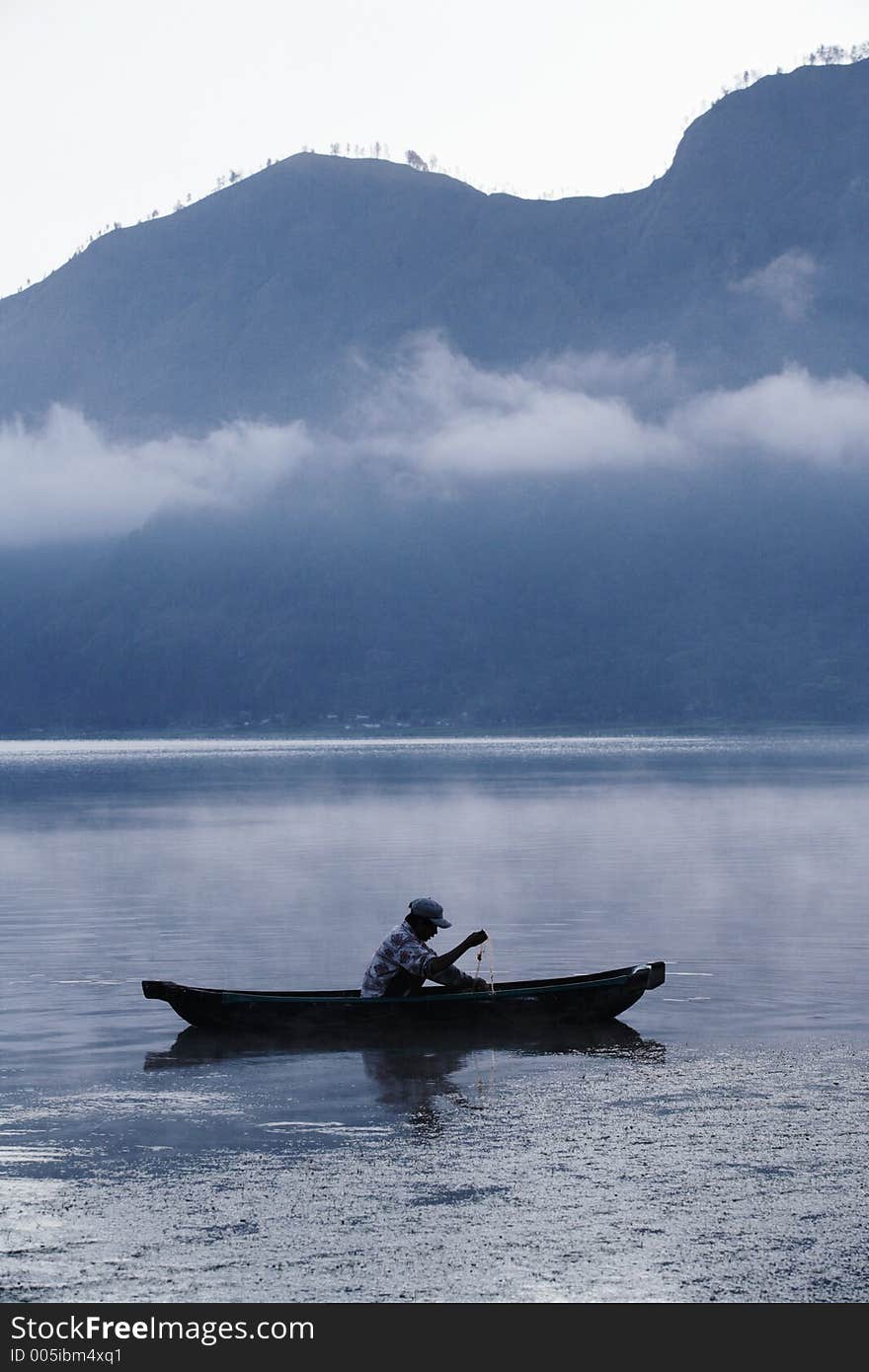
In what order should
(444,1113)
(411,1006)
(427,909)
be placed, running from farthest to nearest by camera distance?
(411,1006)
(427,909)
(444,1113)

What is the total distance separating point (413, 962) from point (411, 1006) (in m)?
0.75

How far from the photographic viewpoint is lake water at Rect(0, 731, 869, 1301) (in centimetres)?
1611

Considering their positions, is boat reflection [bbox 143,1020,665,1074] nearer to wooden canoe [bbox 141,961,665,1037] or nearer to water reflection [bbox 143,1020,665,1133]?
water reflection [bbox 143,1020,665,1133]

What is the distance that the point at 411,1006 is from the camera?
2788cm

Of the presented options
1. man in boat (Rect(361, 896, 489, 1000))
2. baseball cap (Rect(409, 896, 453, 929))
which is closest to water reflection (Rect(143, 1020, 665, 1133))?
man in boat (Rect(361, 896, 489, 1000))

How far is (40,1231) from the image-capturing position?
56.2ft

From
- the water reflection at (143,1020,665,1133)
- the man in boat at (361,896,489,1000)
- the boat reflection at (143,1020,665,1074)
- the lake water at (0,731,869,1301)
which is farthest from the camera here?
the man in boat at (361,896,489,1000)

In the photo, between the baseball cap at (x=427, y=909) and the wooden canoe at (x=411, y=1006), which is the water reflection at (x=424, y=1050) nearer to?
the wooden canoe at (x=411, y=1006)

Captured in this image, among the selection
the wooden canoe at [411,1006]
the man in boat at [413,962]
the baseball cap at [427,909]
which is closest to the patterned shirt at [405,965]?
the man in boat at [413,962]

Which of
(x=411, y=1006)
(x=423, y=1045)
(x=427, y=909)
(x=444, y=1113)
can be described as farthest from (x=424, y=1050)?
(x=444, y=1113)

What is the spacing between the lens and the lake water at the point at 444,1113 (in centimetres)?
1611

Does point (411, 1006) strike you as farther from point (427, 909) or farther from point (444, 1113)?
point (444, 1113)
